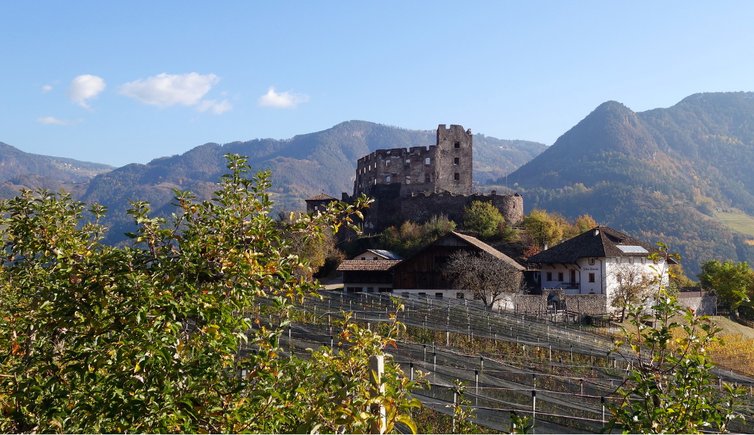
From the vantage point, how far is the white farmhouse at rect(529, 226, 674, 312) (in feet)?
172

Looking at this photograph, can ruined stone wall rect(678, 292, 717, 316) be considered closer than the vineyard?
No

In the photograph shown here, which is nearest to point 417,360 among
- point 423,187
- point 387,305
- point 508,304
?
point 387,305

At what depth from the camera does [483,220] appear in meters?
67.5

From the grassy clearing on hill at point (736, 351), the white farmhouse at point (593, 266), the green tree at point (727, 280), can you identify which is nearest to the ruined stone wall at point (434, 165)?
the white farmhouse at point (593, 266)

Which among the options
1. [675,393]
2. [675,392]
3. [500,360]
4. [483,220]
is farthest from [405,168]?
[675,392]

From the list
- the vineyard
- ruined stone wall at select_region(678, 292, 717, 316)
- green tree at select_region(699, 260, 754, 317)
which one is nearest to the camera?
the vineyard

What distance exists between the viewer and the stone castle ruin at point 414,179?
247 ft

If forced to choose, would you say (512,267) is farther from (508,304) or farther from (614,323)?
(614,323)

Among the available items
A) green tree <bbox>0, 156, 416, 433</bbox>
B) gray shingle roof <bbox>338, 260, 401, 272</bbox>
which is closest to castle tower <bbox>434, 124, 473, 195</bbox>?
gray shingle roof <bbox>338, 260, 401, 272</bbox>

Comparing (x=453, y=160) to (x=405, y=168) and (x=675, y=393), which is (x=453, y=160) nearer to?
(x=405, y=168)

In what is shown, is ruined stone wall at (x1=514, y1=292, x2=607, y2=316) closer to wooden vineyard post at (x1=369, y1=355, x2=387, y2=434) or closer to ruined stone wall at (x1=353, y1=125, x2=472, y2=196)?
ruined stone wall at (x1=353, y1=125, x2=472, y2=196)

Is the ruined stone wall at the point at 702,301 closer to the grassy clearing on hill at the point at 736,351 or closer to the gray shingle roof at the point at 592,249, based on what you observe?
the grassy clearing on hill at the point at 736,351

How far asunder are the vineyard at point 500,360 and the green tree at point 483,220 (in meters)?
25.5

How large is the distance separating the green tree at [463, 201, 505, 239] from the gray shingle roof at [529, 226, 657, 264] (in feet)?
34.4
